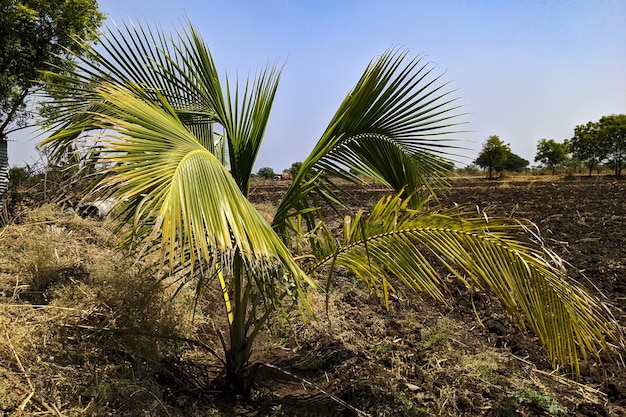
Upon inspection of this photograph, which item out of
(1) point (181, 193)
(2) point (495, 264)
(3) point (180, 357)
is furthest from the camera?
(3) point (180, 357)

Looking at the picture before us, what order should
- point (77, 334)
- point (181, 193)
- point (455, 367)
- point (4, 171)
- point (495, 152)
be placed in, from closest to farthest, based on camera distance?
point (181, 193), point (77, 334), point (455, 367), point (4, 171), point (495, 152)

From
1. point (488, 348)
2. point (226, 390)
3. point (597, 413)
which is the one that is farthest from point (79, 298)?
point (597, 413)

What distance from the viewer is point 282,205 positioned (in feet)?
9.95

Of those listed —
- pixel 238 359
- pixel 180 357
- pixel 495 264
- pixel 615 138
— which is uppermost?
pixel 615 138

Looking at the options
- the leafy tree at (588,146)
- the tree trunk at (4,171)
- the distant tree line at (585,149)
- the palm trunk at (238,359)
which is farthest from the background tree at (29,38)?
the leafy tree at (588,146)

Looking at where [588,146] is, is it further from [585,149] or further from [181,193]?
[181,193]

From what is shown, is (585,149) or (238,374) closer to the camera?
(238,374)

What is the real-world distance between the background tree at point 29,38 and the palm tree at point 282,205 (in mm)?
5577

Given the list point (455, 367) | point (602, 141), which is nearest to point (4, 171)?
point (455, 367)

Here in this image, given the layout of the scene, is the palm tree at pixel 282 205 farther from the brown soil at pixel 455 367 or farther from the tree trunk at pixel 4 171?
the tree trunk at pixel 4 171

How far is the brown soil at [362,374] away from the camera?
9.02 feet

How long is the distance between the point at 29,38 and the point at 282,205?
784 cm

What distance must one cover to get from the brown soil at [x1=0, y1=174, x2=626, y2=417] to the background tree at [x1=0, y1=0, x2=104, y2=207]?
6057 millimetres

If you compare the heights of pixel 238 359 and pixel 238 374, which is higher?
pixel 238 359
